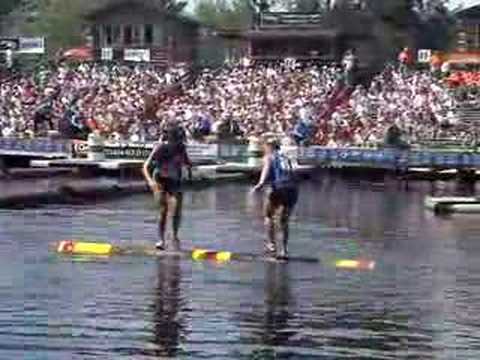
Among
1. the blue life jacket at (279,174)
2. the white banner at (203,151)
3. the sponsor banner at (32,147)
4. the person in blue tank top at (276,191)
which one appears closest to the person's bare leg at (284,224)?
the person in blue tank top at (276,191)

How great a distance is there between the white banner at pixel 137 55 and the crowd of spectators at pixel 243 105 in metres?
11.5

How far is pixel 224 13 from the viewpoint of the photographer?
10181 centimetres

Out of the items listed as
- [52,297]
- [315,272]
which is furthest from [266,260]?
[52,297]

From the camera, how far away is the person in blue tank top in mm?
17047

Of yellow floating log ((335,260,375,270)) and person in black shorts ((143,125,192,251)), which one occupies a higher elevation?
person in black shorts ((143,125,192,251))

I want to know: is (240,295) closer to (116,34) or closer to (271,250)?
(271,250)

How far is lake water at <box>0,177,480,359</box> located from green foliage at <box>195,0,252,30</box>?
68.8 m

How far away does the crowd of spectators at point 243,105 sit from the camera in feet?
135

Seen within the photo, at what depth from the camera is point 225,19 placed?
320ft

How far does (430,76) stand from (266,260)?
34422 millimetres

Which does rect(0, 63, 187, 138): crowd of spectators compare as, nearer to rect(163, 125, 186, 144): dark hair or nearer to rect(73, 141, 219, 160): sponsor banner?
rect(73, 141, 219, 160): sponsor banner

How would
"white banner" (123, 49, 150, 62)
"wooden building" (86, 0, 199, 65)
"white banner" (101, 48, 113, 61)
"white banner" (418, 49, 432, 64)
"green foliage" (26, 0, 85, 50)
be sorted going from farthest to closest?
"green foliage" (26, 0, 85, 50) < "wooden building" (86, 0, 199, 65) < "white banner" (101, 48, 113, 61) < "white banner" (123, 49, 150, 62) < "white banner" (418, 49, 432, 64)

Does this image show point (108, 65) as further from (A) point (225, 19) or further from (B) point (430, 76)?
(A) point (225, 19)

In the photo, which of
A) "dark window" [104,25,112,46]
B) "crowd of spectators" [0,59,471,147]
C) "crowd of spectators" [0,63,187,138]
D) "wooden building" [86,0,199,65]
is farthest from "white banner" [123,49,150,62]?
"crowd of spectators" [0,59,471,147]
